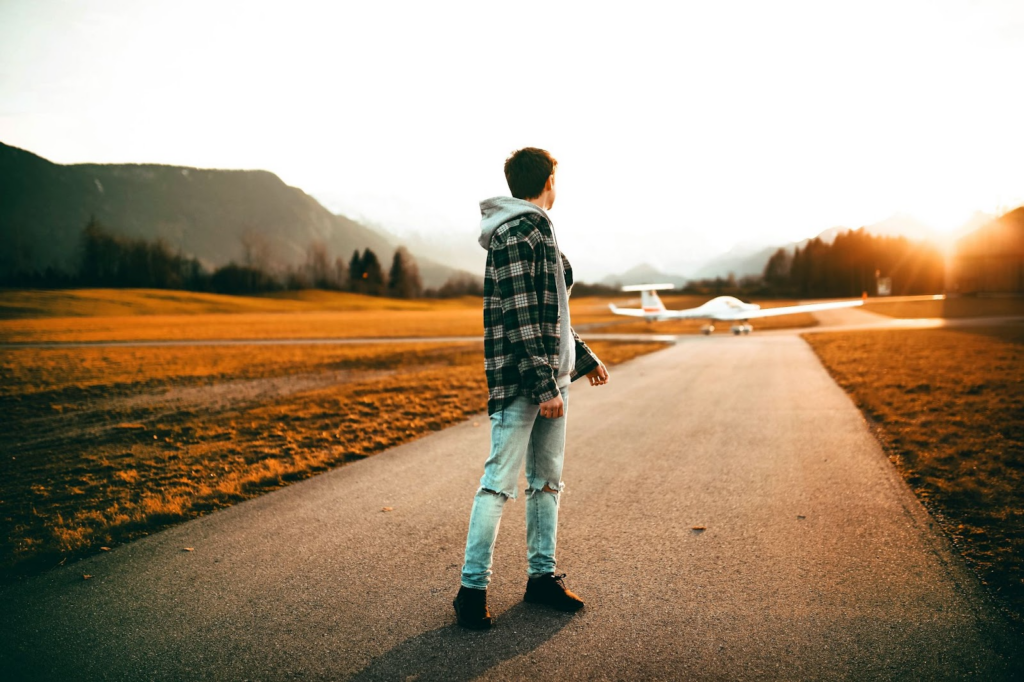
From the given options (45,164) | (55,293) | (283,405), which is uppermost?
(45,164)

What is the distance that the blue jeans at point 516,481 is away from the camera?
291 centimetres

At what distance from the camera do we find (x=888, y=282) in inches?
2726

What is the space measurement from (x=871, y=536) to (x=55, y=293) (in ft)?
254

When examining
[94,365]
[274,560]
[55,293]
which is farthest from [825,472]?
[55,293]

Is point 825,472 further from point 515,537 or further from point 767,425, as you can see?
point 515,537

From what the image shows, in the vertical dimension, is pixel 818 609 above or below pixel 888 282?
below

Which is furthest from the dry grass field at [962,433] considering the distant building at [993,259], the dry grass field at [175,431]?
the distant building at [993,259]

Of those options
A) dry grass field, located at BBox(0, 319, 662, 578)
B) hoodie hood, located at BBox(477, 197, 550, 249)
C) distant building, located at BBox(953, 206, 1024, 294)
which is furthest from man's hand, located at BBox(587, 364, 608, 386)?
distant building, located at BBox(953, 206, 1024, 294)

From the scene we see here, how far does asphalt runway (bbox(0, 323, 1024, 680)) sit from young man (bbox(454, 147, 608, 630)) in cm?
26

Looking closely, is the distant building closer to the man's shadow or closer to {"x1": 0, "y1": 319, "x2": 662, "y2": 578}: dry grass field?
{"x1": 0, "y1": 319, "x2": 662, "y2": 578}: dry grass field

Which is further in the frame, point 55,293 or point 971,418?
point 55,293

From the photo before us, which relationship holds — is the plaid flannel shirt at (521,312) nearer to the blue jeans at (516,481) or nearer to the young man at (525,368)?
the young man at (525,368)

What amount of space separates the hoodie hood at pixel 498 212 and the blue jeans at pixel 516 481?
0.86 m

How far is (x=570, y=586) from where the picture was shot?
10.6ft
